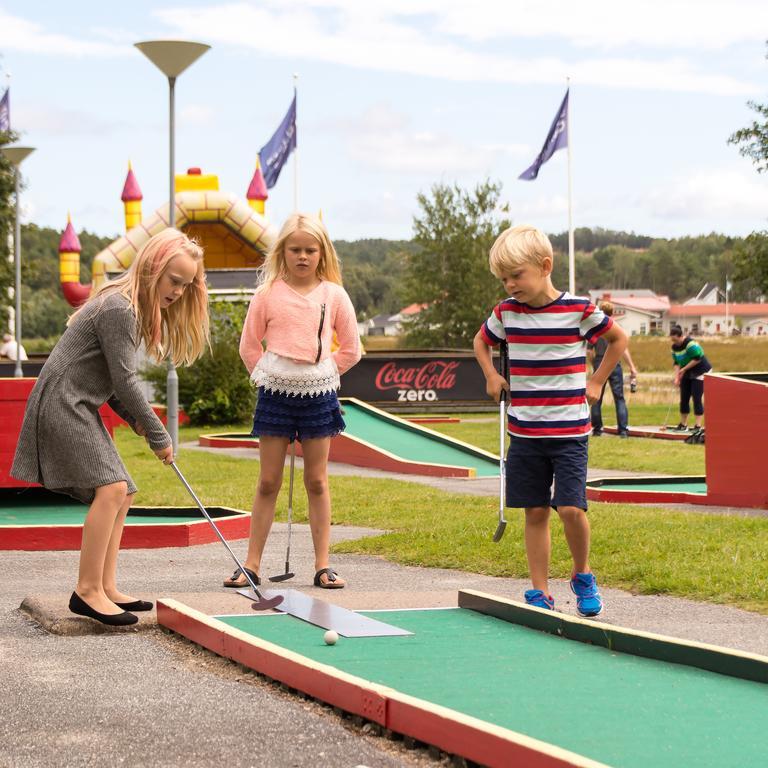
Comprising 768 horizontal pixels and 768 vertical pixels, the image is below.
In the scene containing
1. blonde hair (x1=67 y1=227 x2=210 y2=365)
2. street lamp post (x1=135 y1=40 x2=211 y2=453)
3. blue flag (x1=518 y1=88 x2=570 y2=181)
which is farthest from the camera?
blue flag (x1=518 y1=88 x2=570 y2=181)

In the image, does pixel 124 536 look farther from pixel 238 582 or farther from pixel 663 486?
pixel 663 486

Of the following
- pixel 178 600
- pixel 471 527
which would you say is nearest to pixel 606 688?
pixel 178 600

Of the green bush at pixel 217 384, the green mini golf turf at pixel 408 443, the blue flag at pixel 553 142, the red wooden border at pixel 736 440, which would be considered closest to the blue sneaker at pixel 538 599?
the red wooden border at pixel 736 440

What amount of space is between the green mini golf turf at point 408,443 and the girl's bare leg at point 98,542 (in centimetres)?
961

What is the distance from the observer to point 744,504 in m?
10.5

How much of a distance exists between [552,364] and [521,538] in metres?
2.71

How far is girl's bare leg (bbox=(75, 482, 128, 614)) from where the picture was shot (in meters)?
5.02

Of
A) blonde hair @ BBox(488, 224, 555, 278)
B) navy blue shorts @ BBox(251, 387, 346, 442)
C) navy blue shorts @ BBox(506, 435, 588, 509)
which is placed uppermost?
blonde hair @ BBox(488, 224, 555, 278)

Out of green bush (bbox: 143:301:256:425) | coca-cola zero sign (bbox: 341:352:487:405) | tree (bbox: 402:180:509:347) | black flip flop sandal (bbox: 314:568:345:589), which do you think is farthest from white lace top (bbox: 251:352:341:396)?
tree (bbox: 402:180:509:347)

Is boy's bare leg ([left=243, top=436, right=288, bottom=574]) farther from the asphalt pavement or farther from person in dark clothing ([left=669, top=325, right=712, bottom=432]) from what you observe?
person in dark clothing ([left=669, top=325, right=712, bottom=432])

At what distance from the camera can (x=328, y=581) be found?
624 cm

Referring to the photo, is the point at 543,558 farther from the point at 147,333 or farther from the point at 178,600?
the point at 147,333

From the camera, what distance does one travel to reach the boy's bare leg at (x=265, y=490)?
6.17 meters

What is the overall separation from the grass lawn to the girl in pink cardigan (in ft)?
4.81
